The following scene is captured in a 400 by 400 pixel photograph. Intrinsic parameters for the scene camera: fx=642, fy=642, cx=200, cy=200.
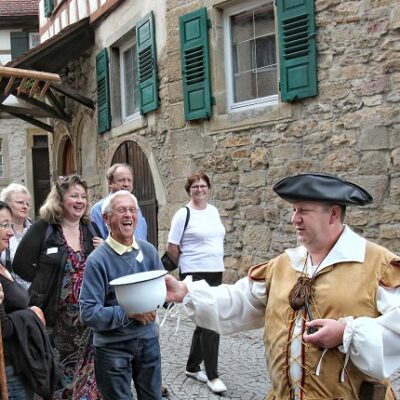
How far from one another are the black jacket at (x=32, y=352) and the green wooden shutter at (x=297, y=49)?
433cm

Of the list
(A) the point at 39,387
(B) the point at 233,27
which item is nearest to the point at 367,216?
(B) the point at 233,27

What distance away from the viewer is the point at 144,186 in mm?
9375

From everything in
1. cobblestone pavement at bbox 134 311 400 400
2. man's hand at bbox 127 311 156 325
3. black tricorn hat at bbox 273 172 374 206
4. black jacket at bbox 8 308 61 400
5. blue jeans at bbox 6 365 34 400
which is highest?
black tricorn hat at bbox 273 172 374 206

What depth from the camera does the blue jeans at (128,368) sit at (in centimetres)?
317

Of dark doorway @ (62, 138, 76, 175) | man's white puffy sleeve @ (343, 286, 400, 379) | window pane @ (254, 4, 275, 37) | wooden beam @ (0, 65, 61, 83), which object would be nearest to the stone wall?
window pane @ (254, 4, 275, 37)

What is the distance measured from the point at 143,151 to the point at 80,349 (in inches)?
223

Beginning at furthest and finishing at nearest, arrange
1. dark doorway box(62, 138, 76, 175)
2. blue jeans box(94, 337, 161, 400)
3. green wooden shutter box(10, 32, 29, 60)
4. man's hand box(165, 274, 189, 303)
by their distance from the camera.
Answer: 1. green wooden shutter box(10, 32, 29, 60)
2. dark doorway box(62, 138, 76, 175)
3. blue jeans box(94, 337, 161, 400)
4. man's hand box(165, 274, 189, 303)

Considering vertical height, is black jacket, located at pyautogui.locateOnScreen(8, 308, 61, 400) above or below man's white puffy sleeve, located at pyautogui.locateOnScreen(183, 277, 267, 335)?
below

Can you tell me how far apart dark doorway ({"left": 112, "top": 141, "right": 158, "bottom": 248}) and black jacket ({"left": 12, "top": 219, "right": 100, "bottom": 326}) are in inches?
204

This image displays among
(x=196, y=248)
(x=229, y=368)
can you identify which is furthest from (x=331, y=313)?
(x=229, y=368)

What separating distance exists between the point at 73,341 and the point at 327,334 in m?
2.14

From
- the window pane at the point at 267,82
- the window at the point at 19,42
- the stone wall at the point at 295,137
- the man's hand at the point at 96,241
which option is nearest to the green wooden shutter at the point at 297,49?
the stone wall at the point at 295,137

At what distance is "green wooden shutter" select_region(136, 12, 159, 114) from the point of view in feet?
28.6

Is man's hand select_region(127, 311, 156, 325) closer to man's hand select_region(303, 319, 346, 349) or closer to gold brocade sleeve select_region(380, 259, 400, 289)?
man's hand select_region(303, 319, 346, 349)
